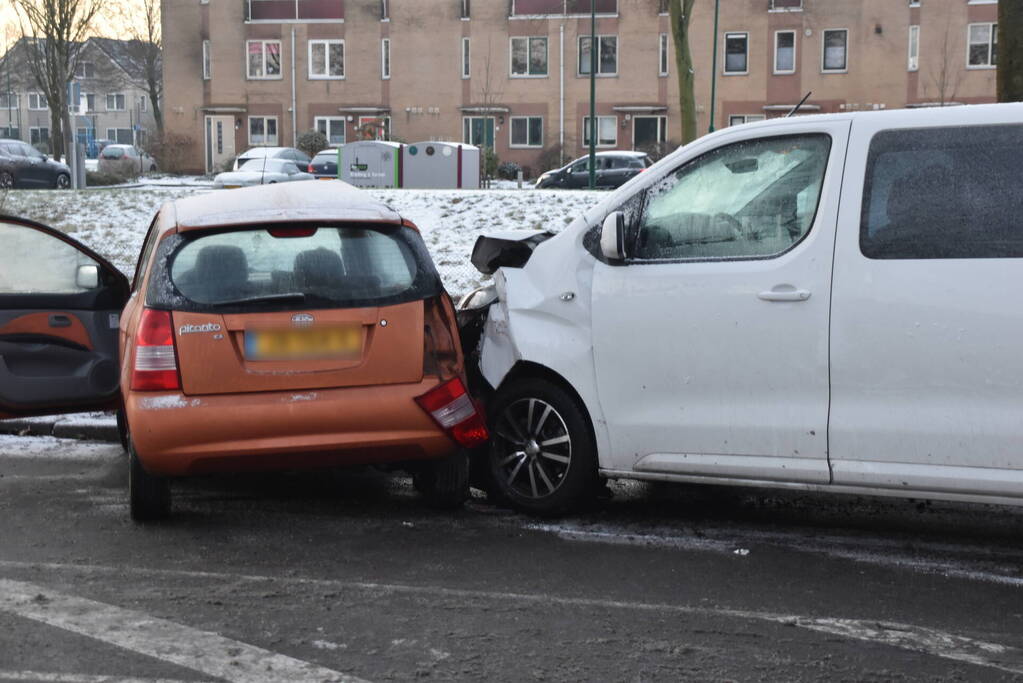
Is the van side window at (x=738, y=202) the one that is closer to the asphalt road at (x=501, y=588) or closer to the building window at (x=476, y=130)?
the asphalt road at (x=501, y=588)

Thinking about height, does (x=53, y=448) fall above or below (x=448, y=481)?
below

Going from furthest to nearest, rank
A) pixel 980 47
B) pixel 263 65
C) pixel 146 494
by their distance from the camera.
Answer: pixel 263 65, pixel 980 47, pixel 146 494

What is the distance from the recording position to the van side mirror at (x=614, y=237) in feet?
19.5

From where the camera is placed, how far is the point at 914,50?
55.1m

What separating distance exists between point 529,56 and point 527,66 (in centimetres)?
44

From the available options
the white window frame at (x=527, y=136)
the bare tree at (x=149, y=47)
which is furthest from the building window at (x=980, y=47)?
the bare tree at (x=149, y=47)

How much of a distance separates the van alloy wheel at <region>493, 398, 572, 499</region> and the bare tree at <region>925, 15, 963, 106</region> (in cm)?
5199

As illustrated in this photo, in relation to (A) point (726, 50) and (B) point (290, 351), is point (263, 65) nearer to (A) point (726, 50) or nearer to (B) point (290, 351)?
(A) point (726, 50)

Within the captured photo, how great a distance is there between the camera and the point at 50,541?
590 centimetres

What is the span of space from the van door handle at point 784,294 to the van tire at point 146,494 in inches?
110

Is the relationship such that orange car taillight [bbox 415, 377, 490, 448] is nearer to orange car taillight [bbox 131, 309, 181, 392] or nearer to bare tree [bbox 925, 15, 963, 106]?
orange car taillight [bbox 131, 309, 181, 392]

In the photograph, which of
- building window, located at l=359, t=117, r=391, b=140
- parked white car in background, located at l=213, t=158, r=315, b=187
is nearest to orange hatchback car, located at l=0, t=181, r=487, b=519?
parked white car in background, located at l=213, t=158, r=315, b=187

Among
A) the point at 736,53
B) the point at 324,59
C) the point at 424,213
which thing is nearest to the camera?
the point at 424,213

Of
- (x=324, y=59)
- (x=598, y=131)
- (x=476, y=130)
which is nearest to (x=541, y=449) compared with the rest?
(x=598, y=131)
